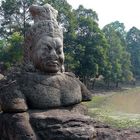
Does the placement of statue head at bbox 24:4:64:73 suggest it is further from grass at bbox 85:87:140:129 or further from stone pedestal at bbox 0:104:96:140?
grass at bbox 85:87:140:129

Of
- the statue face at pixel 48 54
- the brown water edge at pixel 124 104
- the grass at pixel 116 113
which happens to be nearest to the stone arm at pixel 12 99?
the statue face at pixel 48 54

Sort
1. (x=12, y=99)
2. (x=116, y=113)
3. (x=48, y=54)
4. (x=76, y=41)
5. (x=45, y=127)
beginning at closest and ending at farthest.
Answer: (x=45, y=127)
(x=12, y=99)
(x=48, y=54)
(x=116, y=113)
(x=76, y=41)

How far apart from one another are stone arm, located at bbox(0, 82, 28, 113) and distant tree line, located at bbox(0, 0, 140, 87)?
24.0 meters

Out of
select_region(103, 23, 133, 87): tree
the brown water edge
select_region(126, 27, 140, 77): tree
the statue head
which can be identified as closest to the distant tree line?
select_region(103, 23, 133, 87): tree

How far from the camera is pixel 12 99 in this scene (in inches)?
241

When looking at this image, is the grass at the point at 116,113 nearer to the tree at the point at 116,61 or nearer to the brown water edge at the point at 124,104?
the brown water edge at the point at 124,104

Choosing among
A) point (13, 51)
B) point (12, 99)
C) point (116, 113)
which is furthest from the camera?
point (13, 51)

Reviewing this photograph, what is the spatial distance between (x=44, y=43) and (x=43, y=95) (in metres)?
0.83

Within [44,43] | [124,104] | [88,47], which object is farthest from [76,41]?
[44,43]

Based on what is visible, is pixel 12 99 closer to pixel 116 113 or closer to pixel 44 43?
pixel 44 43

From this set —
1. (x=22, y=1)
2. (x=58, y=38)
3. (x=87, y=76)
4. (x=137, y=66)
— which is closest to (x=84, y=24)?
(x=87, y=76)

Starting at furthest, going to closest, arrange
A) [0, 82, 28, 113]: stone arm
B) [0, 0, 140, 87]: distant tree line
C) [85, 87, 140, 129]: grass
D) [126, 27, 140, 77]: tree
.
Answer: [126, 27, 140, 77]: tree → [0, 0, 140, 87]: distant tree line → [85, 87, 140, 129]: grass → [0, 82, 28, 113]: stone arm

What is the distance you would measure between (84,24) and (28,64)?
38339 millimetres

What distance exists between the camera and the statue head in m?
6.52
